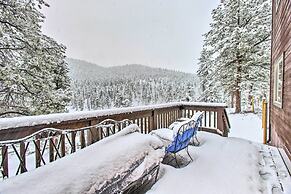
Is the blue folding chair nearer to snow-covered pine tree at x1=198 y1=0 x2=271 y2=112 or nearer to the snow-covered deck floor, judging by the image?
the snow-covered deck floor

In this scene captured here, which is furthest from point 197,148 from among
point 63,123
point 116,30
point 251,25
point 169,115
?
point 116,30

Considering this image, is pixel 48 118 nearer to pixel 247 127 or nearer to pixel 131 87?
pixel 247 127

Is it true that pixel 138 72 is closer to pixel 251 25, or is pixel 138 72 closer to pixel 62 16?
pixel 62 16

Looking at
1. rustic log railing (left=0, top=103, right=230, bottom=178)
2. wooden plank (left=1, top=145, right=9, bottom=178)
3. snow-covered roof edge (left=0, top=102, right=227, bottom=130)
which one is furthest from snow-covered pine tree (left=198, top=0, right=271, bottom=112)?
wooden plank (left=1, top=145, right=9, bottom=178)

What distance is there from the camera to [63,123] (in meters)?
2.65

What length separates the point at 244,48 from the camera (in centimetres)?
1193

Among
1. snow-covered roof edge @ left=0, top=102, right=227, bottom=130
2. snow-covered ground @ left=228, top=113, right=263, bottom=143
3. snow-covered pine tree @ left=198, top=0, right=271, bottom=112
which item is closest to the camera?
snow-covered roof edge @ left=0, top=102, right=227, bottom=130

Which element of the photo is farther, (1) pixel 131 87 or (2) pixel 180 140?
(1) pixel 131 87

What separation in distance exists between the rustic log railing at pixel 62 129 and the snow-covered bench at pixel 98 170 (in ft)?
2.49

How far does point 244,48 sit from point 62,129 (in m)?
11.8

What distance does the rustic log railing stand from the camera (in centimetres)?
214

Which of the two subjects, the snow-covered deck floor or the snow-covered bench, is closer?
the snow-covered bench

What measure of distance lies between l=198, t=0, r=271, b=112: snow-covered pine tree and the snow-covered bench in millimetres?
11570

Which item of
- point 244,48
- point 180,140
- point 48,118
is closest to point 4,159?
point 48,118
